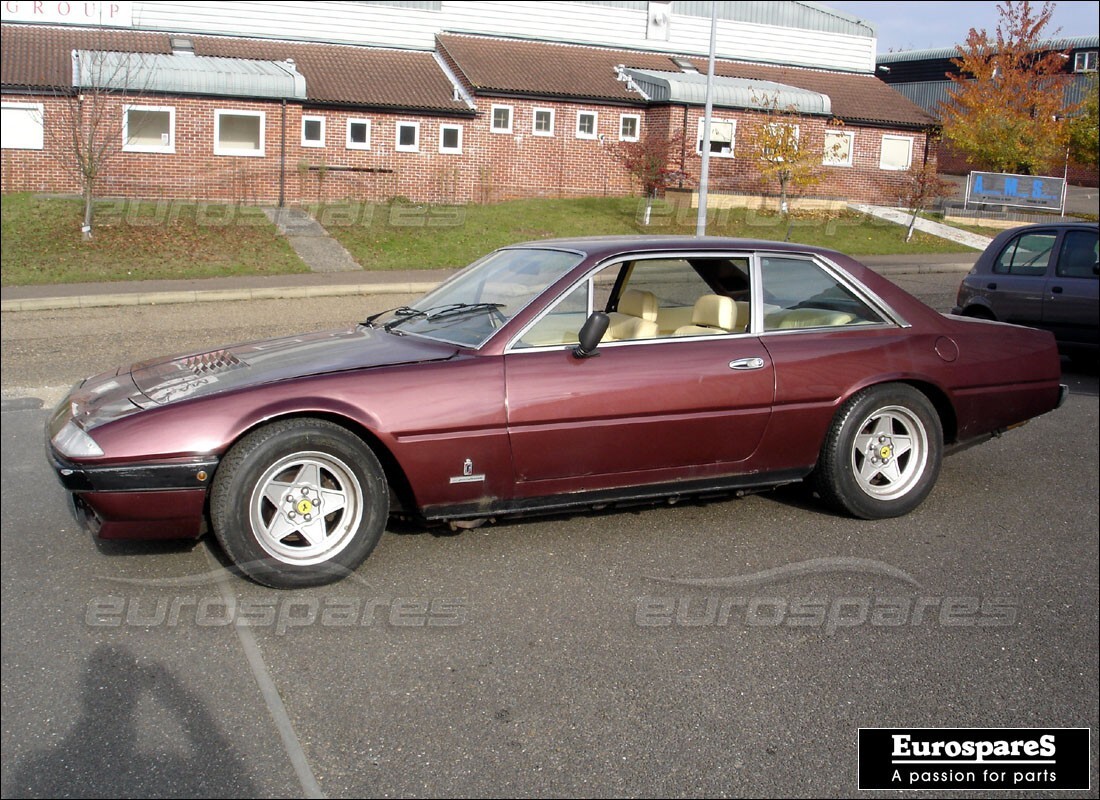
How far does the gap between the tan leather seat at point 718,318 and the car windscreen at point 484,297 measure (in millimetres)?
679

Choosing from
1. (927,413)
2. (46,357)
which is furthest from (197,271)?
(927,413)

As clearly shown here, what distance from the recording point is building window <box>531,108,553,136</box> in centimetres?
3064

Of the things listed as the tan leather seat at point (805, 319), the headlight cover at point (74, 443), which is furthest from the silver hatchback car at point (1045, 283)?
the headlight cover at point (74, 443)

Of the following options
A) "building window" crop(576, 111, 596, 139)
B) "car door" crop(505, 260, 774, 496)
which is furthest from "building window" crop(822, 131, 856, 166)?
"car door" crop(505, 260, 774, 496)

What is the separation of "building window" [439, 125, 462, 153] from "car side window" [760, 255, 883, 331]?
25114 mm

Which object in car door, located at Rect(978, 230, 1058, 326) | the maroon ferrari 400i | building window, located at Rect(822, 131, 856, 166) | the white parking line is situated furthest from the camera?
building window, located at Rect(822, 131, 856, 166)

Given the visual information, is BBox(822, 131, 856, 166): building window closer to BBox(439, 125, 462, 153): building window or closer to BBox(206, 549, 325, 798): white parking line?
BBox(439, 125, 462, 153): building window

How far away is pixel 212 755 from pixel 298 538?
140cm

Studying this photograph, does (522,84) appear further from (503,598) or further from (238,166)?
(503,598)

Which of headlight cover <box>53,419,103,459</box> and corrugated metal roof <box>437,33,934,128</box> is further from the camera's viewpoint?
corrugated metal roof <box>437,33,934,128</box>

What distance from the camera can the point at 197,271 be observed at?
18.4 m

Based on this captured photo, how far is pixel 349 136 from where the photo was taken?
28500mm

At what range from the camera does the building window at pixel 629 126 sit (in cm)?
3138

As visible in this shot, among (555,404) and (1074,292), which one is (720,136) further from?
(555,404)
